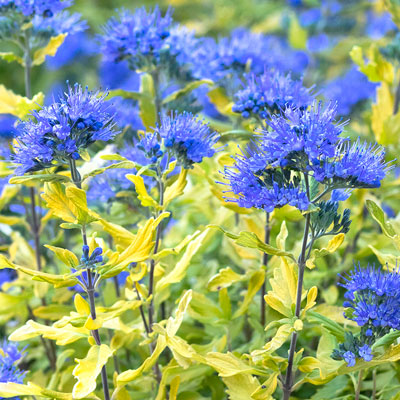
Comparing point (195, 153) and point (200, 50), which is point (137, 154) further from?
point (200, 50)

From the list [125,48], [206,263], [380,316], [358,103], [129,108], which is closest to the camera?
[380,316]

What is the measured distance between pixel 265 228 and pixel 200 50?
0.59 m

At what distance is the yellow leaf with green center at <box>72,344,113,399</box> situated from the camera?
35.5 inches

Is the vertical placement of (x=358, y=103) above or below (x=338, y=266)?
above

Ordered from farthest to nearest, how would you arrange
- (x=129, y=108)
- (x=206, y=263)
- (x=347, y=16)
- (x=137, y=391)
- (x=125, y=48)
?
(x=347, y=16), (x=206, y=263), (x=129, y=108), (x=125, y=48), (x=137, y=391)

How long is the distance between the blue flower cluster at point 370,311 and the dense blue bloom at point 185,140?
35 cm

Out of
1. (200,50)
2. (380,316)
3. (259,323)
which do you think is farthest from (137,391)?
(200,50)

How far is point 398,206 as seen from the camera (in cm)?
178

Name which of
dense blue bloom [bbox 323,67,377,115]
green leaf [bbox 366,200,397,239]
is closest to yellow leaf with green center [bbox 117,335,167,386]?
green leaf [bbox 366,200,397,239]

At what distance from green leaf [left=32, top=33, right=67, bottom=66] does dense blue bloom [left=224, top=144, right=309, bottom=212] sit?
2.10ft

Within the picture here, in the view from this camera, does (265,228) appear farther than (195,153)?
Yes

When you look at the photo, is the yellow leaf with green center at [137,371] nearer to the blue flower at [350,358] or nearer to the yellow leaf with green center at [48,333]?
the yellow leaf with green center at [48,333]

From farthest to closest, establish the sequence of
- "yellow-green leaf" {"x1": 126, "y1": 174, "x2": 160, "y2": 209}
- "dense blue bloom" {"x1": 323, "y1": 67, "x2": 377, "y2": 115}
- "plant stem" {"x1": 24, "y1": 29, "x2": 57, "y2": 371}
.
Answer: "dense blue bloom" {"x1": 323, "y1": 67, "x2": 377, "y2": 115}, "plant stem" {"x1": 24, "y1": 29, "x2": 57, "y2": 371}, "yellow-green leaf" {"x1": 126, "y1": 174, "x2": 160, "y2": 209}

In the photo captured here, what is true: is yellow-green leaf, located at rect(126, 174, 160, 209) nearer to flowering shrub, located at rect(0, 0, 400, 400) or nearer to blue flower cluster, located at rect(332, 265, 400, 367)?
flowering shrub, located at rect(0, 0, 400, 400)
